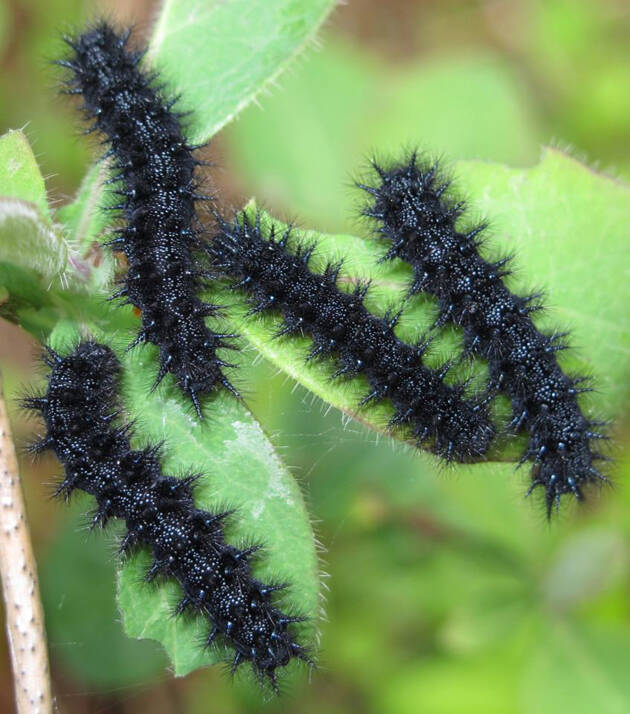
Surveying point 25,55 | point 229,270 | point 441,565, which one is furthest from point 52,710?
point 25,55

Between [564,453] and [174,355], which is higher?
[564,453]

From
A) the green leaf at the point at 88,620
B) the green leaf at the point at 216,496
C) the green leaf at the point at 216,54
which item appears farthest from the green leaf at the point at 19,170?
the green leaf at the point at 88,620

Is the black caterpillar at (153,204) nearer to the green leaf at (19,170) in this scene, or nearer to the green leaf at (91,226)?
the green leaf at (91,226)

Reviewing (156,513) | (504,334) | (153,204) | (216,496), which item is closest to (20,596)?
(156,513)

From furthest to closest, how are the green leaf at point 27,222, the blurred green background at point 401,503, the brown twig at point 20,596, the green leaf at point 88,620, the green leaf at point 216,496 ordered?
A: the blurred green background at point 401,503
the green leaf at point 88,620
the green leaf at point 216,496
the brown twig at point 20,596
the green leaf at point 27,222

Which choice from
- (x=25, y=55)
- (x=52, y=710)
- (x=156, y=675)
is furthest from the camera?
(x=25, y=55)

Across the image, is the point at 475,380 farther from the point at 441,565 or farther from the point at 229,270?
the point at 441,565

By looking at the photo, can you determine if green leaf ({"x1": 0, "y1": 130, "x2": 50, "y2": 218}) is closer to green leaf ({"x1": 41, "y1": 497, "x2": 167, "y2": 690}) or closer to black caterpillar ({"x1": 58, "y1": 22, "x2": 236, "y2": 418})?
black caterpillar ({"x1": 58, "y1": 22, "x2": 236, "y2": 418})
